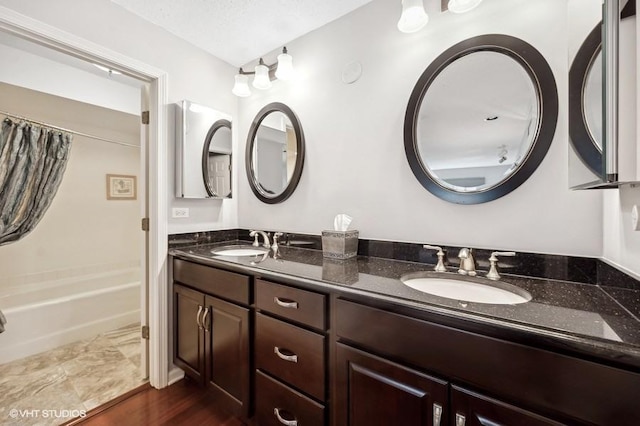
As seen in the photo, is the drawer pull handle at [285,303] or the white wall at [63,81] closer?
the drawer pull handle at [285,303]

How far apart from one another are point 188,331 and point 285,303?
0.98 meters

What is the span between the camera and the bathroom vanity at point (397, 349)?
620 mm

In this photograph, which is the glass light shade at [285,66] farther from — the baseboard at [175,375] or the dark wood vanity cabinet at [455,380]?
the baseboard at [175,375]

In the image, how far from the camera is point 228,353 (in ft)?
4.75

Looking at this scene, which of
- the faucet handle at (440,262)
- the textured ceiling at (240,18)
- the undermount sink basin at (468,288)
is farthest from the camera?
the textured ceiling at (240,18)

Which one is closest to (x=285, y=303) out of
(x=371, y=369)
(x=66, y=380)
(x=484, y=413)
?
(x=371, y=369)

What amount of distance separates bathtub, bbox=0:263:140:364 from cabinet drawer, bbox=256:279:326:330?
2.27 meters

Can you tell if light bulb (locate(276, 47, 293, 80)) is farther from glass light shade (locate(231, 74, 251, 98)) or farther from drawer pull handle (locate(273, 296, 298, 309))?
drawer pull handle (locate(273, 296, 298, 309))

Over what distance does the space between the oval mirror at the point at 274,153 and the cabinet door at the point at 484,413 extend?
152cm

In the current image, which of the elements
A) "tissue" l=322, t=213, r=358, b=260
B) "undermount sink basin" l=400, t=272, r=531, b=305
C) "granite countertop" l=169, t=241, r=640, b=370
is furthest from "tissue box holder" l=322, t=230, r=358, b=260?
"undermount sink basin" l=400, t=272, r=531, b=305

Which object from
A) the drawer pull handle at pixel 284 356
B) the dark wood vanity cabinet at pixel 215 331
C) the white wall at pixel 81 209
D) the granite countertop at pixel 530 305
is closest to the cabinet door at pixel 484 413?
the granite countertop at pixel 530 305

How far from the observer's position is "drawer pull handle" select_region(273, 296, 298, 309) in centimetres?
115

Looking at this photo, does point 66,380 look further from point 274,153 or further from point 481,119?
point 481,119

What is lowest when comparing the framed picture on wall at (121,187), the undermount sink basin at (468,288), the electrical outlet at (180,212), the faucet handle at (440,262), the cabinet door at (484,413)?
the cabinet door at (484,413)
